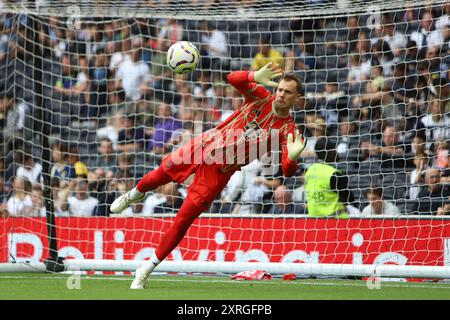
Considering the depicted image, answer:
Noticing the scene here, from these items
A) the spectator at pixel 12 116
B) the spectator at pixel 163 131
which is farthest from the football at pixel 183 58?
the spectator at pixel 163 131

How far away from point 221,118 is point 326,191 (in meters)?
2.43

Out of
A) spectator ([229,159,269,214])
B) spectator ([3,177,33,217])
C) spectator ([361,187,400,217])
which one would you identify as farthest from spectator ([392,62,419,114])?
spectator ([3,177,33,217])

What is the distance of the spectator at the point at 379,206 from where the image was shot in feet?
39.0

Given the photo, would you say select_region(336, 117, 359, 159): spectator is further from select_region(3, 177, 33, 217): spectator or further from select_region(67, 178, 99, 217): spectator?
select_region(3, 177, 33, 217): spectator

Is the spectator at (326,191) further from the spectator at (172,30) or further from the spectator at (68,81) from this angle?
the spectator at (68,81)

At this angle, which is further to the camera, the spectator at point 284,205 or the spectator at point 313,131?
the spectator at point 284,205

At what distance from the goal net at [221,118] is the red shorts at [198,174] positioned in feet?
4.48

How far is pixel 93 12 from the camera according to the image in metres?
11.6

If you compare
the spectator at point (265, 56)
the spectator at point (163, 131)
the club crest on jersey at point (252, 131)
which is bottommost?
the club crest on jersey at point (252, 131)

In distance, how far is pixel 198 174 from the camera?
29.8 ft

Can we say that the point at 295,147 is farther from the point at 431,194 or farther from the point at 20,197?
the point at 20,197

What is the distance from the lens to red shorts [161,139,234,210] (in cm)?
891

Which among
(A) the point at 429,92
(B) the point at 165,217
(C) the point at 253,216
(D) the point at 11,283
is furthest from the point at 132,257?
(A) the point at 429,92

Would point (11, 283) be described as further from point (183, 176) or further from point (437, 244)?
point (437, 244)
